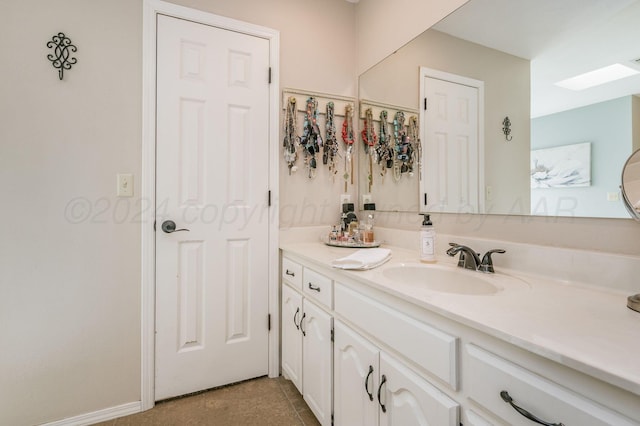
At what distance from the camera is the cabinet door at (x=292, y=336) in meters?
1.62

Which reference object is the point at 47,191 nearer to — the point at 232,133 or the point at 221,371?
the point at 232,133

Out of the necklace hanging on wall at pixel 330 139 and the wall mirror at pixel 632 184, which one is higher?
the necklace hanging on wall at pixel 330 139

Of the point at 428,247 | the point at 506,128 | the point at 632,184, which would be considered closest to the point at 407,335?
the point at 428,247

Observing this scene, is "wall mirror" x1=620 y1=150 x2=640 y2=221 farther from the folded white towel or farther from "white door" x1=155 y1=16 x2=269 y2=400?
"white door" x1=155 y1=16 x2=269 y2=400

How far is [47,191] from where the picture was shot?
1454 mm

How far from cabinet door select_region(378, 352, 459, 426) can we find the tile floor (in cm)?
74

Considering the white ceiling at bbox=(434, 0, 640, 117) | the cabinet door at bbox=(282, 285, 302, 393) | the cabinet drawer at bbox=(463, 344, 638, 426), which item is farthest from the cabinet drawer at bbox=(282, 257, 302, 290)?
the white ceiling at bbox=(434, 0, 640, 117)

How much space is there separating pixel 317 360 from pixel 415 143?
50.4 inches

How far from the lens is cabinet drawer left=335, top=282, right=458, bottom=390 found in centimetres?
75

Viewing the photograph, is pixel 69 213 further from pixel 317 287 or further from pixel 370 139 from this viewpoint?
pixel 370 139

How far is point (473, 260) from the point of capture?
124 centimetres

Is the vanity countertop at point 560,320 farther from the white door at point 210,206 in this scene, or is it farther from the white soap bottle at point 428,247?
the white door at point 210,206

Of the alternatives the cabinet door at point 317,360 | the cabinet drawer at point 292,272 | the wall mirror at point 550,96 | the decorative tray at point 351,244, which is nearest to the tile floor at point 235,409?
the cabinet door at point 317,360

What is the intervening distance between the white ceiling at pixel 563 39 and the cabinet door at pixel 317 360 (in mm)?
1225
